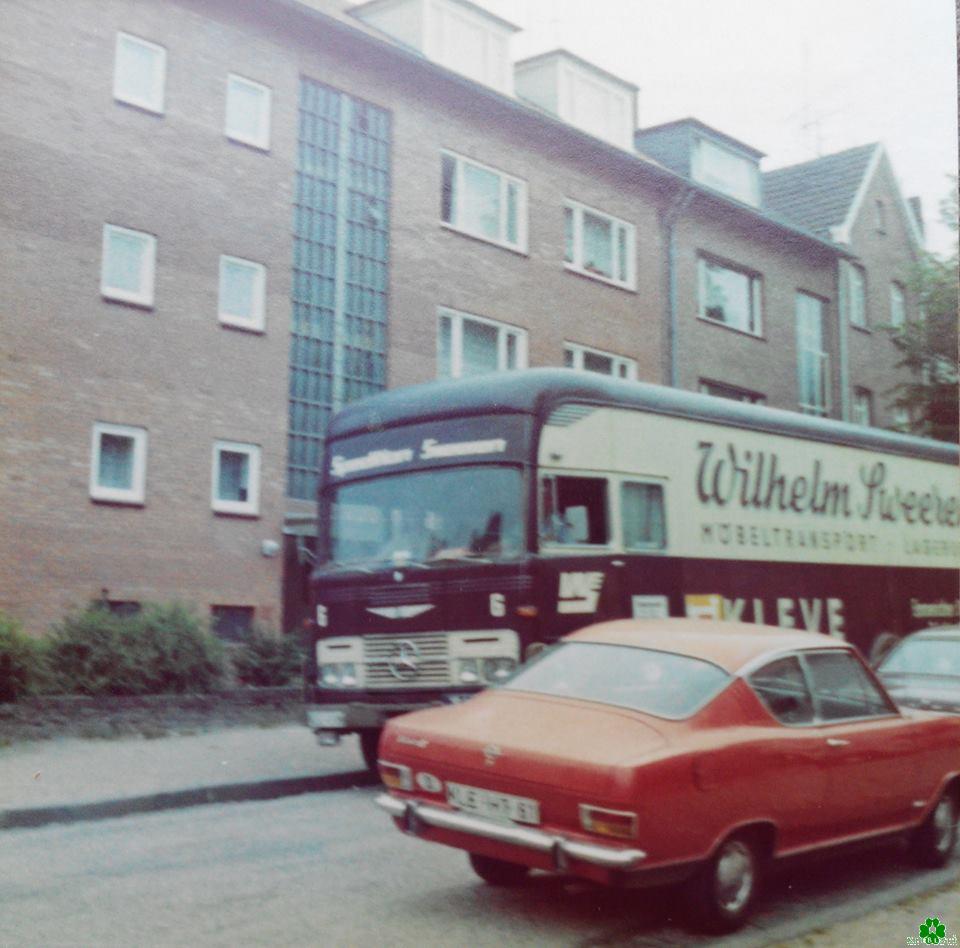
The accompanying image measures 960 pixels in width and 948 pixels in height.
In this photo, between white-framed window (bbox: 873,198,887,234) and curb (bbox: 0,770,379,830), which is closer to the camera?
curb (bbox: 0,770,379,830)

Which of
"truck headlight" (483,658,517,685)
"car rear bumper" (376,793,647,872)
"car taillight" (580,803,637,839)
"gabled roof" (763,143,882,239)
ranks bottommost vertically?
"car rear bumper" (376,793,647,872)

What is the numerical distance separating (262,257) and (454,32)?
266 inches

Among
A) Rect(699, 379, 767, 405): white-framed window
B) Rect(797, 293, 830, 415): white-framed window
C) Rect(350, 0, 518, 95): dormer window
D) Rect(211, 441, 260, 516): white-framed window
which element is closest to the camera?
Rect(211, 441, 260, 516): white-framed window

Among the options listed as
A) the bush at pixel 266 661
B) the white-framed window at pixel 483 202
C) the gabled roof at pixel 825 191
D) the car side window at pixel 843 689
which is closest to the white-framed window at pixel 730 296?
the gabled roof at pixel 825 191

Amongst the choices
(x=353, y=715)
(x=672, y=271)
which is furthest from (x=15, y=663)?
(x=672, y=271)

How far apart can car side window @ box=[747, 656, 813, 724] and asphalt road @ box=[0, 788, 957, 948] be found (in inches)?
30.2

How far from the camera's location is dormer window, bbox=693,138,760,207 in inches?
1124

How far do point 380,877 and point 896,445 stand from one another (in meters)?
10.3

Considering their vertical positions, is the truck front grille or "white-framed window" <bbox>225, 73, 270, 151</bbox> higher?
"white-framed window" <bbox>225, 73, 270, 151</bbox>

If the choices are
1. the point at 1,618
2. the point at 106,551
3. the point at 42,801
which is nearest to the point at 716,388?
the point at 106,551

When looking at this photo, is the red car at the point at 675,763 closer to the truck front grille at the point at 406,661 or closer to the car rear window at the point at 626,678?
the car rear window at the point at 626,678

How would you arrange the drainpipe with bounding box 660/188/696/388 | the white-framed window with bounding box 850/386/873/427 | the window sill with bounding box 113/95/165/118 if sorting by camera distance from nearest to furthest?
1. the window sill with bounding box 113/95/165/118
2. the drainpipe with bounding box 660/188/696/388
3. the white-framed window with bounding box 850/386/873/427

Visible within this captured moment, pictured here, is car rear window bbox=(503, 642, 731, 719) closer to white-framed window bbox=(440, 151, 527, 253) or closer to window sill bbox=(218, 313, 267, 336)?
window sill bbox=(218, 313, 267, 336)

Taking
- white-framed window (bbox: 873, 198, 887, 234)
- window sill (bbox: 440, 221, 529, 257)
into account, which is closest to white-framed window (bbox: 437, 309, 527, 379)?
window sill (bbox: 440, 221, 529, 257)
